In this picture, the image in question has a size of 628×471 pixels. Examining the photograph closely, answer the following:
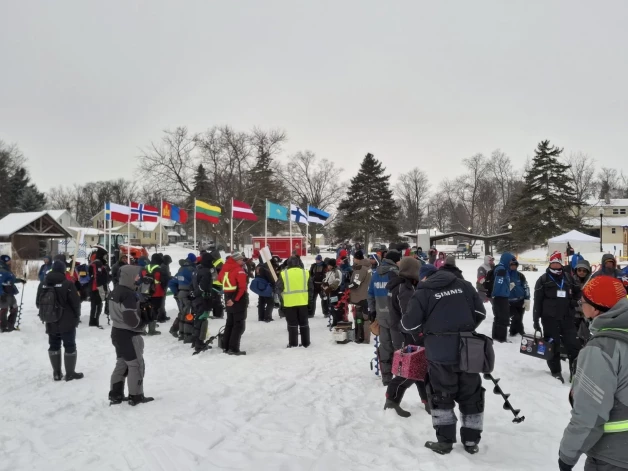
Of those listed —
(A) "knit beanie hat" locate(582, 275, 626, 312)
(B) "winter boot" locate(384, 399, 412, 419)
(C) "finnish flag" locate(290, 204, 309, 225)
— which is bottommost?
(B) "winter boot" locate(384, 399, 412, 419)

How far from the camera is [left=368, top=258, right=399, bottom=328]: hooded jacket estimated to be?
5919 mm

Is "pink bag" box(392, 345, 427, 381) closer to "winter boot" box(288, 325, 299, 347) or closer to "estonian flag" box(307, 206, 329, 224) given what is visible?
"winter boot" box(288, 325, 299, 347)

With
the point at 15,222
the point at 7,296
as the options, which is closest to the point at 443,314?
the point at 7,296

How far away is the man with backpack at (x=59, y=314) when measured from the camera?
622 cm

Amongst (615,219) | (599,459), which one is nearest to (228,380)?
(599,459)

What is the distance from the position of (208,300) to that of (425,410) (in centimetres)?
470

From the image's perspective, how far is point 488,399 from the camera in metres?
5.36

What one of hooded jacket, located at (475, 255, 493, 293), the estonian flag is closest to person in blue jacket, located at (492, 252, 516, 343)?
hooded jacket, located at (475, 255, 493, 293)

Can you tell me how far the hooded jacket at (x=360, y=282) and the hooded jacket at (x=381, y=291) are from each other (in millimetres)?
1909

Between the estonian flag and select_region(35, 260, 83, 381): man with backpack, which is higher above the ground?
the estonian flag

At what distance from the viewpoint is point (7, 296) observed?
9695 mm

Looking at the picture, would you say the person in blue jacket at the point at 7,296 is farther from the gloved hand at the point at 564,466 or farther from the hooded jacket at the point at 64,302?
the gloved hand at the point at 564,466

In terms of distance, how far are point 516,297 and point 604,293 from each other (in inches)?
264

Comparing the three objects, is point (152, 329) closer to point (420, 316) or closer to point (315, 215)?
point (420, 316)
